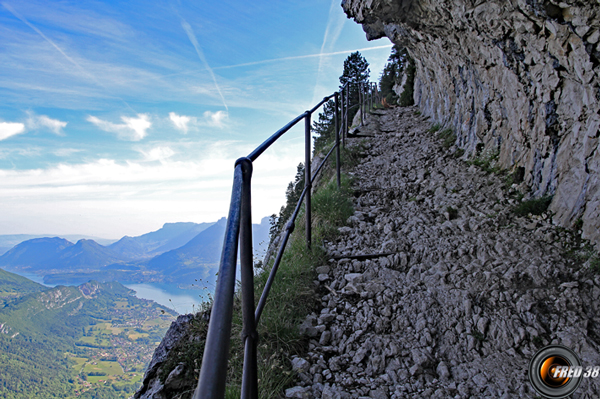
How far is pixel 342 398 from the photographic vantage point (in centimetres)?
176

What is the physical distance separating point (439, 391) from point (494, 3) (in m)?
4.74

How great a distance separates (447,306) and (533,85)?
348 cm

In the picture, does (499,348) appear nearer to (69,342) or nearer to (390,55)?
(390,55)

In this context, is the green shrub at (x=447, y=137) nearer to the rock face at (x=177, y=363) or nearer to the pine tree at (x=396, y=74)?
the rock face at (x=177, y=363)

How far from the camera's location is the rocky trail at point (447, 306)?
6.27 feet

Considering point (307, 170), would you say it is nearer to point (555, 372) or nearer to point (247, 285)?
point (247, 285)

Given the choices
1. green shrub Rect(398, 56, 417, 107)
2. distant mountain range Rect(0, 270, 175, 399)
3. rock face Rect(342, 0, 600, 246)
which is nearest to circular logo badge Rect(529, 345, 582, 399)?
rock face Rect(342, 0, 600, 246)

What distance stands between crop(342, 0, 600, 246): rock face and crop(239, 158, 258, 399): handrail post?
339cm

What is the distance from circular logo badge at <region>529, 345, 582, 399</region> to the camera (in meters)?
1.72

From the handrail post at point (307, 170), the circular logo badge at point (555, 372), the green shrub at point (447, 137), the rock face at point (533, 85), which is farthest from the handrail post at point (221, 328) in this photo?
the green shrub at point (447, 137)

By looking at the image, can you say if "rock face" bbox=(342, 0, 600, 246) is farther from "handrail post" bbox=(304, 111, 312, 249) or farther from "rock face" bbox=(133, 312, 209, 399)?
"rock face" bbox=(133, 312, 209, 399)

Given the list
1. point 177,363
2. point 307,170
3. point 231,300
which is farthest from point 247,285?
point 307,170

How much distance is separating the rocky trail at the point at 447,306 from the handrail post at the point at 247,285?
681mm

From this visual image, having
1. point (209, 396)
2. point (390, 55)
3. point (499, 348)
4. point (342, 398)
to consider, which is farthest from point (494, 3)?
point (390, 55)
